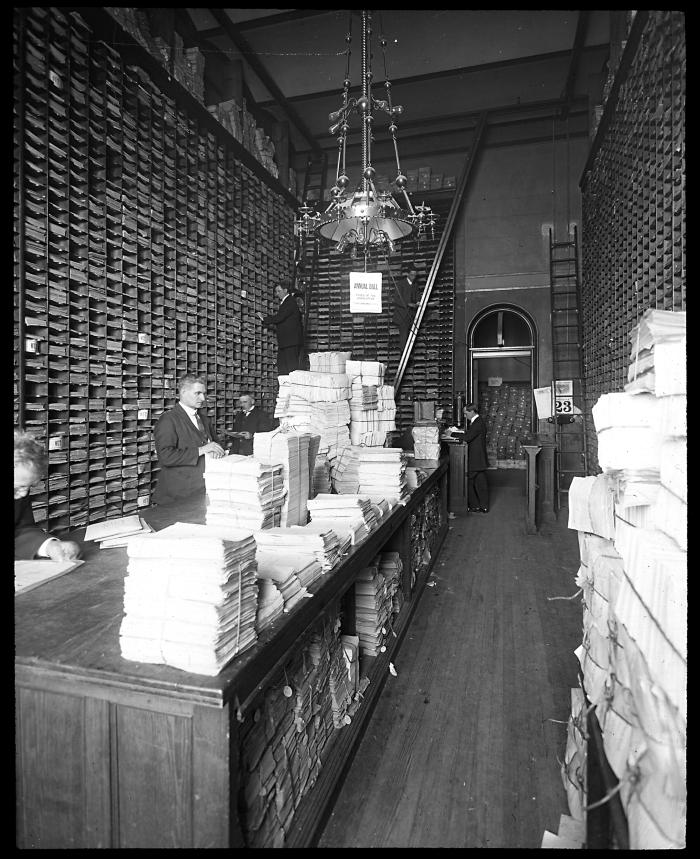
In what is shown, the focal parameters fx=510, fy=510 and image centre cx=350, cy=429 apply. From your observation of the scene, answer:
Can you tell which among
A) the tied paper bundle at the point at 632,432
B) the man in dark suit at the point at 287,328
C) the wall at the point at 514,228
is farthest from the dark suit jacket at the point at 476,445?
the tied paper bundle at the point at 632,432

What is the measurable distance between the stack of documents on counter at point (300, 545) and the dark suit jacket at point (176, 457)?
6.69 ft

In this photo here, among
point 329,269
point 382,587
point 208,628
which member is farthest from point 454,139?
point 208,628

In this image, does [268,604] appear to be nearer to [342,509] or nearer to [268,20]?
[342,509]

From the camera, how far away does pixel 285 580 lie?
171 cm

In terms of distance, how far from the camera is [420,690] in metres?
2.96

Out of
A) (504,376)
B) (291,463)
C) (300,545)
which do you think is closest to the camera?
(300,545)

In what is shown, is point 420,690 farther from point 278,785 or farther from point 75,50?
point 75,50

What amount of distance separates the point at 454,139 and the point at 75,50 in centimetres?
747

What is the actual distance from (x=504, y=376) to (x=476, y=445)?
3.36 m

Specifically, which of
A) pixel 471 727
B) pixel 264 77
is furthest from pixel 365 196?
pixel 264 77

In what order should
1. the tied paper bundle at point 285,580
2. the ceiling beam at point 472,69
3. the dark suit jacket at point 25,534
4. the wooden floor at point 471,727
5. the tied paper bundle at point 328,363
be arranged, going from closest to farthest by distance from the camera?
the tied paper bundle at point 285,580
the dark suit jacket at point 25,534
the wooden floor at point 471,727
the tied paper bundle at point 328,363
the ceiling beam at point 472,69

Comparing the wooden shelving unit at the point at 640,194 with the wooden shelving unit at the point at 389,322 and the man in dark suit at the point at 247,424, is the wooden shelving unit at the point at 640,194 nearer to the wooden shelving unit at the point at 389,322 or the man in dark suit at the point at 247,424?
the wooden shelving unit at the point at 389,322

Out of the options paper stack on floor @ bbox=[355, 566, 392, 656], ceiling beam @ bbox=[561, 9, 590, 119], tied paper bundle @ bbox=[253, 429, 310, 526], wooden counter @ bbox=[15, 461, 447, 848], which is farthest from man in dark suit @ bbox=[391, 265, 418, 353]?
wooden counter @ bbox=[15, 461, 447, 848]

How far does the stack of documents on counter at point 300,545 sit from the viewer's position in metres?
2.08
